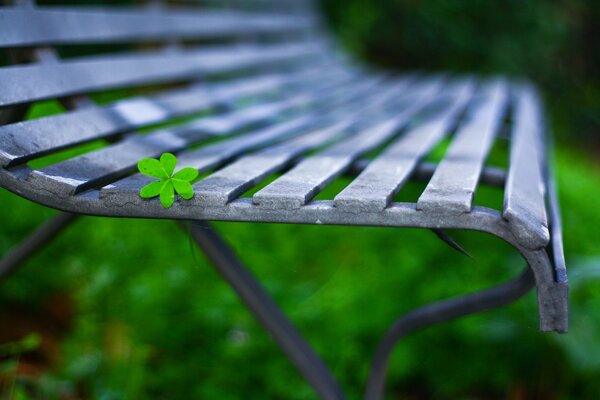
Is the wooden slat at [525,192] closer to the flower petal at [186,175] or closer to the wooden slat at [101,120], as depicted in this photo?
the flower petal at [186,175]

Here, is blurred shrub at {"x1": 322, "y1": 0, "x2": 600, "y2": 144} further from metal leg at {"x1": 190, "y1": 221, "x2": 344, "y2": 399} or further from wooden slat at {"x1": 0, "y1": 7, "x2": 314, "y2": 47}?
metal leg at {"x1": 190, "y1": 221, "x2": 344, "y2": 399}

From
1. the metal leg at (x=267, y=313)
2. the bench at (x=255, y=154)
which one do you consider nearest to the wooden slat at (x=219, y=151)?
the bench at (x=255, y=154)

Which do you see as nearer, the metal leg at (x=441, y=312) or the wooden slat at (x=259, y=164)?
the wooden slat at (x=259, y=164)

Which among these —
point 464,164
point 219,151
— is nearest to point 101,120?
point 219,151

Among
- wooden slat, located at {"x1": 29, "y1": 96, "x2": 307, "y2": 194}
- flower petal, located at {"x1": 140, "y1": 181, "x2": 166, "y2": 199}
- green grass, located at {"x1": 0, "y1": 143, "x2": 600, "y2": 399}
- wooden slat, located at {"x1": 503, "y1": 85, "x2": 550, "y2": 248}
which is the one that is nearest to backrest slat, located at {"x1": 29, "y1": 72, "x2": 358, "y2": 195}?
wooden slat, located at {"x1": 29, "y1": 96, "x2": 307, "y2": 194}

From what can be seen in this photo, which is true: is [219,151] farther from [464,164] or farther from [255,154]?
[464,164]

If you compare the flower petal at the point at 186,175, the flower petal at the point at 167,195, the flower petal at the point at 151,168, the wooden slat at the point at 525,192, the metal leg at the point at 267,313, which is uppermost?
the flower petal at the point at 151,168

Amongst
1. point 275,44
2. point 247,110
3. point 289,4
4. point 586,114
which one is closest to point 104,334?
point 247,110
